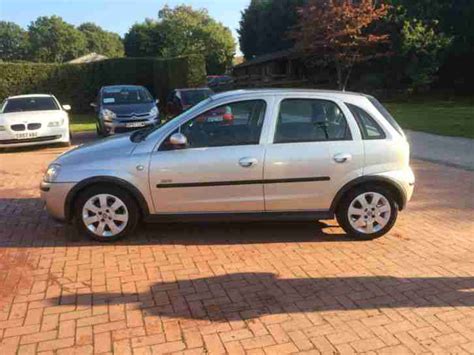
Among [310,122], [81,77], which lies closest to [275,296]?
[310,122]

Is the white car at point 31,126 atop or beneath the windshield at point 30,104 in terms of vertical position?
beneath

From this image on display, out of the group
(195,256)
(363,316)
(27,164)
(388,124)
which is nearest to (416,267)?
(363,316)

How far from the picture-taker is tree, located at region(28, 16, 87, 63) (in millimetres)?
111375

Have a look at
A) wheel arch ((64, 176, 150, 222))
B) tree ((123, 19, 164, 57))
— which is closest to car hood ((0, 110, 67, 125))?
wheel arch ((64, 176, 150, 222))

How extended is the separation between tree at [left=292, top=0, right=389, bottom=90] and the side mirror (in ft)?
87.9

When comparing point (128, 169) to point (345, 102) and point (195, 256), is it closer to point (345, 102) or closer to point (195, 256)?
point (195, 256)

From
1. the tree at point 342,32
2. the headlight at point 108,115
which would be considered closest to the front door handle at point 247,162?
the headlight at point 108,115

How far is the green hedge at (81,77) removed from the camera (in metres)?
26.7

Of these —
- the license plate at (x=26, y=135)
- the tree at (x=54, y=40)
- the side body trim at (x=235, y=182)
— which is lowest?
the side body trim at (x=235, y=182)

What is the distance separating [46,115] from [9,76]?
14712 millimetres

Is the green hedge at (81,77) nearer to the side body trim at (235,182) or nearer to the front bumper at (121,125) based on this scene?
the front bumper at (121,125)

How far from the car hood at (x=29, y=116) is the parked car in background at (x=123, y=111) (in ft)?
4.13

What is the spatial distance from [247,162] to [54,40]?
116641 mm

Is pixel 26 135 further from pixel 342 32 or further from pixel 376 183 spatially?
pixel 342 32
